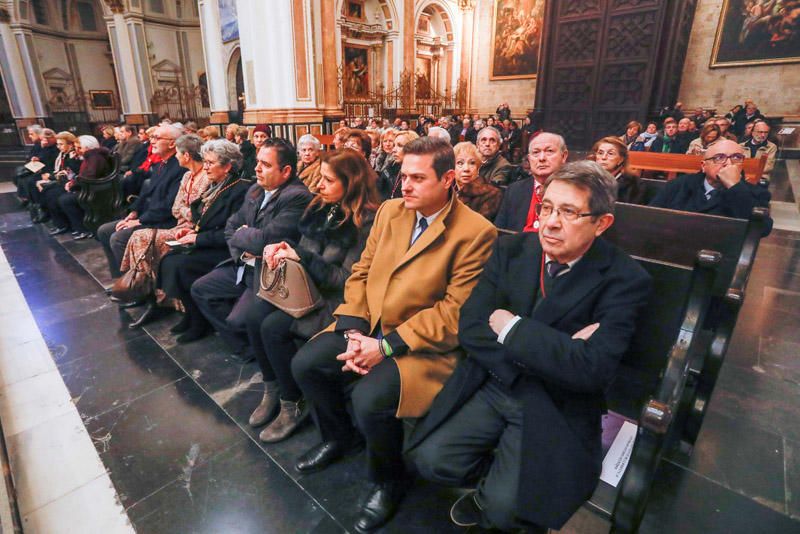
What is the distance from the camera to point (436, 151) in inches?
68.5

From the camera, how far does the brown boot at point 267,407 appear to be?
7.23ft

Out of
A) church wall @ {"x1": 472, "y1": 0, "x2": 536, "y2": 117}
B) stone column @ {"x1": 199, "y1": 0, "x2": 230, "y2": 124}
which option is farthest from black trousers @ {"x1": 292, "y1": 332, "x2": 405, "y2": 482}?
church wall @ {"x1": 472, "y1": 0, "x2": 536, "y2": 117}

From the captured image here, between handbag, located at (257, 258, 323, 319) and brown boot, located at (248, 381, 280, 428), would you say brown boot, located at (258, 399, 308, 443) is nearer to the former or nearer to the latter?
brown boot, located at (248, 381, 280, 428)

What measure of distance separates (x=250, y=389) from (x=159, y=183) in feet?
7.19

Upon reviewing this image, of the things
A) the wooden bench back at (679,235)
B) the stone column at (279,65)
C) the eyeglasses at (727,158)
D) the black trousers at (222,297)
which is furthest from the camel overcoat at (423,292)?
the stone column at (279,65)

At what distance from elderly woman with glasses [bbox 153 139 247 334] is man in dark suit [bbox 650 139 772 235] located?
10.4 feet

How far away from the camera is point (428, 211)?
1.82 metres

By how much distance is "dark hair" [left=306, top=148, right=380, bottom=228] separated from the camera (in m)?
2.19

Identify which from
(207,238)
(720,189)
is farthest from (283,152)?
(720,189)

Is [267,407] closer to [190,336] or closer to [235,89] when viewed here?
[190,336]

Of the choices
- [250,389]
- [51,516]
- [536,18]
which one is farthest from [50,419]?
[536,18]

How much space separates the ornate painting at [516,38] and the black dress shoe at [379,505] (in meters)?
14.5

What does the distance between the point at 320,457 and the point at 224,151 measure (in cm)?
220

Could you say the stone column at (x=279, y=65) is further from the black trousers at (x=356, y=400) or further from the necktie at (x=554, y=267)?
the necktie at (x=554, y=267)
